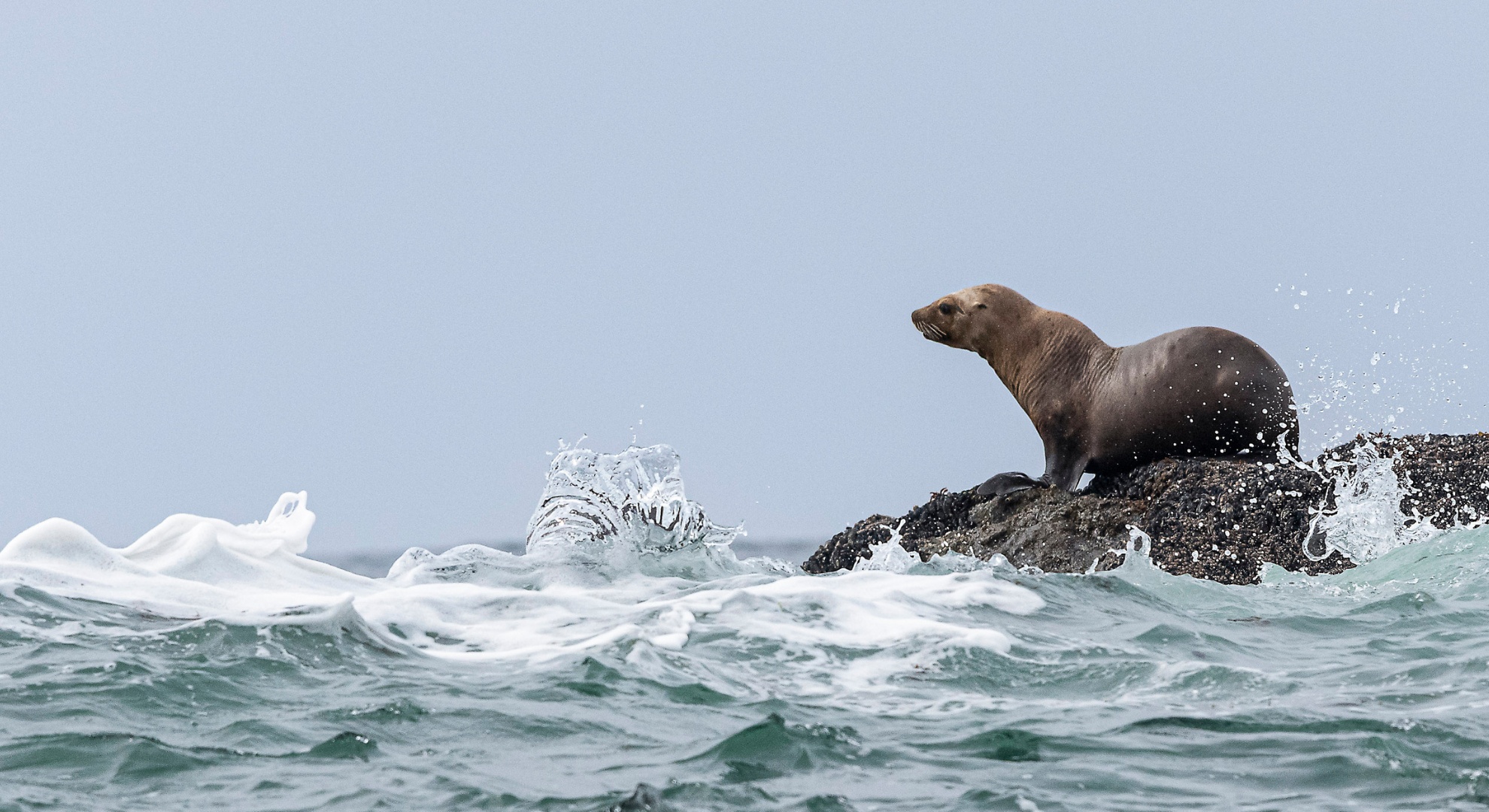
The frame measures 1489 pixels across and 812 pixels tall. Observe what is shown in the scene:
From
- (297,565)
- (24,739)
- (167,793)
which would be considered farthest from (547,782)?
(297,565)

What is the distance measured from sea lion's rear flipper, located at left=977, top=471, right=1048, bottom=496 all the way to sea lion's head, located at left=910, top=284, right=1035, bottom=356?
5.17 feet

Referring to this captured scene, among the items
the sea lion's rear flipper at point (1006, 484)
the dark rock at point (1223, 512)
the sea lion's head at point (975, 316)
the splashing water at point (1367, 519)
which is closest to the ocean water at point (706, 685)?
the splashing water at point (1367, 519)

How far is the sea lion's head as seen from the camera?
1012 centimetres

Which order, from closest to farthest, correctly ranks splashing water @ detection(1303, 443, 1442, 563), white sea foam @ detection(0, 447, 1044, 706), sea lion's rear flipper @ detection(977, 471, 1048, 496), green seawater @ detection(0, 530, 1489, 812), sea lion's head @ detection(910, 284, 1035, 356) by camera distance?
green seawater @ detection(0, 530, 1489, 812) < white sea foam @ detection(0, 447, 1044, 706) < splashing water @ detection(1303, 443, 1442, 563) < sea lion's rear flipper @ detection(977, 471, 1048, 496) < sea lion's head @ detection(910, 284, 1035, 356)

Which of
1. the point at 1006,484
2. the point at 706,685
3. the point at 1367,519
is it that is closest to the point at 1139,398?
the point at 1006,484

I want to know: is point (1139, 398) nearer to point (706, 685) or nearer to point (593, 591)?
point (593, 591)

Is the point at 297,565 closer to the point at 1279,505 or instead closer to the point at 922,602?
the point at 922,602

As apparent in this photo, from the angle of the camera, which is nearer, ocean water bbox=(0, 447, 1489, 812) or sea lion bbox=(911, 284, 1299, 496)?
ocean water bbox=(0, 447, 1489, 812)

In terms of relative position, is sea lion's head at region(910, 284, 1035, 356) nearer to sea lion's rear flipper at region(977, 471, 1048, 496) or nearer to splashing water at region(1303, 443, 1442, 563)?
sea lion's rear flipper at region(977, 471, 1048, 496)

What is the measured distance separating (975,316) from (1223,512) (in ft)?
9.64

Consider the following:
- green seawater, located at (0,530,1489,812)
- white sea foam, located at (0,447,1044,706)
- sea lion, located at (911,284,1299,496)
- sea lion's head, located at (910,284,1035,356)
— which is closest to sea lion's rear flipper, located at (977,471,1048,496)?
sea lion, located at (911,284,1299,496)

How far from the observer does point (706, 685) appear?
13.2ft

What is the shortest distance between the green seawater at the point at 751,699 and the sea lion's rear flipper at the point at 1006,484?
8.51 feet

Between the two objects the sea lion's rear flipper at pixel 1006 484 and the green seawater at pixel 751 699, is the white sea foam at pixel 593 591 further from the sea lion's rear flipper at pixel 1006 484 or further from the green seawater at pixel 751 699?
the sea lion's rear flipper at pixel 1006 484
